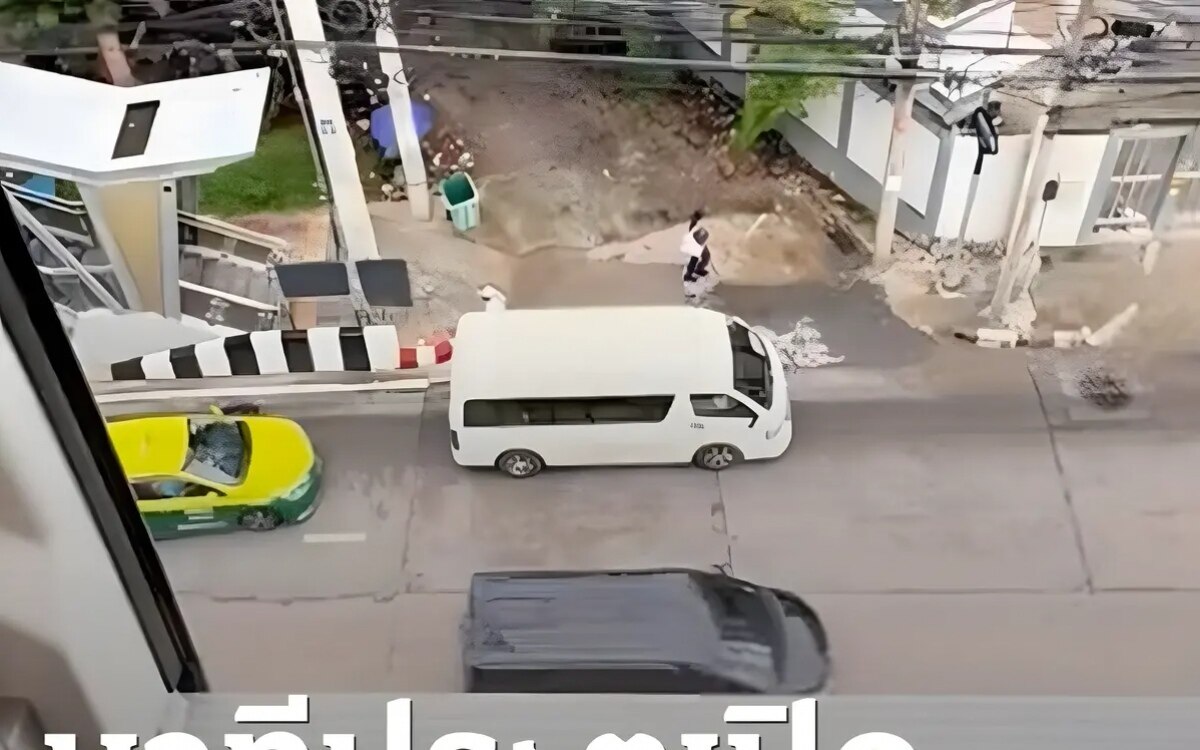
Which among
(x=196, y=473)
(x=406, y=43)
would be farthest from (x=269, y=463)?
(x=406, y=43)

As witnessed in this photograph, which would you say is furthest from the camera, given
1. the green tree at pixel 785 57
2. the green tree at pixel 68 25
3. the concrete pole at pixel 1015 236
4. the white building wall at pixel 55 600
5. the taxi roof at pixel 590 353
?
the taxi roof at pixel 590 353

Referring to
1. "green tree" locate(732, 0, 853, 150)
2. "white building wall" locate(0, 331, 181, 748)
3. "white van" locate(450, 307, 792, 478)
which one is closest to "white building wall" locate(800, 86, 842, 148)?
"green tree" locate(732, 0, 853, 150)

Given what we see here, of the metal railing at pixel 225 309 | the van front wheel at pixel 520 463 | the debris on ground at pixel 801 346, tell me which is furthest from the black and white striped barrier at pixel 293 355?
the debris on ground at pixel 801 346

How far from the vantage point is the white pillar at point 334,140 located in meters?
0.92

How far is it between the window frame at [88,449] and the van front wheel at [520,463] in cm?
45

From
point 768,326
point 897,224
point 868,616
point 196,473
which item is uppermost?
point 897,224

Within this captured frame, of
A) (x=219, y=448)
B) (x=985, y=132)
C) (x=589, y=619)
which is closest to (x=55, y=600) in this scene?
(x=589, y=619)

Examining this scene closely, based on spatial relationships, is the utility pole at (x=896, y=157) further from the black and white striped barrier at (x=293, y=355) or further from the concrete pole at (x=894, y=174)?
the black and white striped barrier at (x=293, y=355)

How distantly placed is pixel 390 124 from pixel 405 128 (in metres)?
0.02

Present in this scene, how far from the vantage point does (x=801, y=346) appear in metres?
1.17

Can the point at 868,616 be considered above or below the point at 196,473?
below

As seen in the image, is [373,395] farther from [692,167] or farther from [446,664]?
[692,167]

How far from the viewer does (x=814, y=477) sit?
1.16 meters

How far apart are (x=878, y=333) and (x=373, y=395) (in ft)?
1.91
